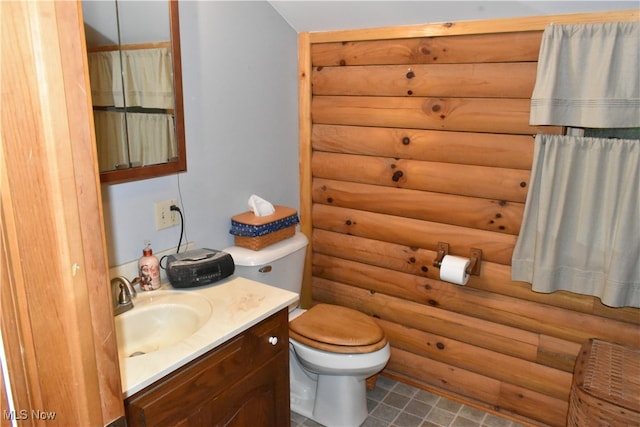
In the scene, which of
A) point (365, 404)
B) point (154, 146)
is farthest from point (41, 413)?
point (365, 404)

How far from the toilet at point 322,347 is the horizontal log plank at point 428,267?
1.18ft

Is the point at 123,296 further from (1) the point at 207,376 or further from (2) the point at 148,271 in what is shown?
(1) the point at 207,376

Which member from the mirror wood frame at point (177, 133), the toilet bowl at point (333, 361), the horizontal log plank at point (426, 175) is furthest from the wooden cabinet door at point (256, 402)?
the horizontal log plank at point (426, 175)

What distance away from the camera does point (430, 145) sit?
2377 mm

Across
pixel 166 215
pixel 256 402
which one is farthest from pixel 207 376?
pixel 166 215

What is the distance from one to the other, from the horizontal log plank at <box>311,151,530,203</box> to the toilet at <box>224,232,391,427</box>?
471 millimetres

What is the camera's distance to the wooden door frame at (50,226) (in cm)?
56

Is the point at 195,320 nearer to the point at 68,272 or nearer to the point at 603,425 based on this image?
the point at 68,272

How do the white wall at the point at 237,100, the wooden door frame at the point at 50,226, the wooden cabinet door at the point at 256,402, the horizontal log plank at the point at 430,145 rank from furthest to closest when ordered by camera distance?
the horizontal log plank at the point at 430,145, the white wall at the point at 237,100, the wooden cabinet door at the point at 256,402, the wooden door frame at the point at 50,226

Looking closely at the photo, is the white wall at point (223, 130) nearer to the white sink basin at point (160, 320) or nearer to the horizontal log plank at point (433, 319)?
the white sink basin at point (160, 320)

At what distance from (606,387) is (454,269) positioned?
0.75 metres

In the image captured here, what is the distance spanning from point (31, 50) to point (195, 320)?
134cm

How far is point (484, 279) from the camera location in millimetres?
2357

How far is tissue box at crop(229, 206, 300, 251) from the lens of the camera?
2264 millimetres
